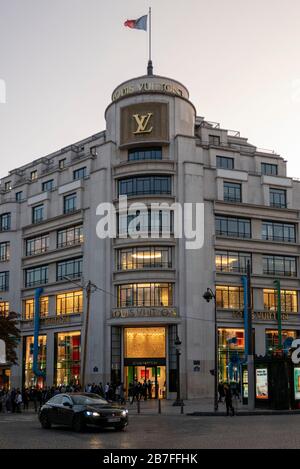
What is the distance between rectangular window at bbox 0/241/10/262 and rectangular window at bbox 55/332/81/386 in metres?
12.5

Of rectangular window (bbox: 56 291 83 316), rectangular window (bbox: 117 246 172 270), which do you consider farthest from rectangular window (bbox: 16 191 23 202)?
rectangular window (bbox: 117 246 172 270)

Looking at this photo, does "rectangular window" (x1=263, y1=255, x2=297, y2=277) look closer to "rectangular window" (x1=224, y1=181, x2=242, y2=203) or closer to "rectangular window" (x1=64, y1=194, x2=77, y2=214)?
"rectangular window" (x1=224, y1=181, x2=242, y2=203)

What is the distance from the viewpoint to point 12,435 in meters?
22.6

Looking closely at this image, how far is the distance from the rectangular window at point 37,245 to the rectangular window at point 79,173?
679 cm

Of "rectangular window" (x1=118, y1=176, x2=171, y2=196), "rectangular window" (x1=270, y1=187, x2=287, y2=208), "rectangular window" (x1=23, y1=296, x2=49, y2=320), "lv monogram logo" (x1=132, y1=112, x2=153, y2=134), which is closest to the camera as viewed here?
"rectangular window" (x1=118, y1=176, x2=171, y2=196)

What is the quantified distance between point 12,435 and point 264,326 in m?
41.6

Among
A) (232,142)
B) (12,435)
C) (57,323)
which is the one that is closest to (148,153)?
(232,142)

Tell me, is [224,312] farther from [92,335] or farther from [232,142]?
[232,142]

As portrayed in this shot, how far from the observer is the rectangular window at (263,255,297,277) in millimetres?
63219

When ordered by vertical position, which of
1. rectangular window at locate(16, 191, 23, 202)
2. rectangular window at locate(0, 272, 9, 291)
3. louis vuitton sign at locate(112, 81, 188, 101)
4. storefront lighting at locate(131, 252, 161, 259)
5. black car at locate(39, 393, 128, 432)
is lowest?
black car at locate(39, 393, 128, 432)

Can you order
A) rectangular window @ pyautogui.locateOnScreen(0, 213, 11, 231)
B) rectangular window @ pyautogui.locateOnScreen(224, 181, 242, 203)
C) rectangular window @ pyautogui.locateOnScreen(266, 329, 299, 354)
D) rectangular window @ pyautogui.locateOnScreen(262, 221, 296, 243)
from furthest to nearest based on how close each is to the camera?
rectangular window @ pyautogui.locateOnScreen(0, 213, 11, 231) < rectangular window @ pyautogui.locateOnScreen(262, 221, 296, 243) < rectangular window @ pyautogui.locateOnScreen(224, 181, 242, 203) < rectangular window @ pyautogui.locateOnScreen(266, 329, 299, 354)

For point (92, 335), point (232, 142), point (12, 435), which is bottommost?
point (12, 435)
